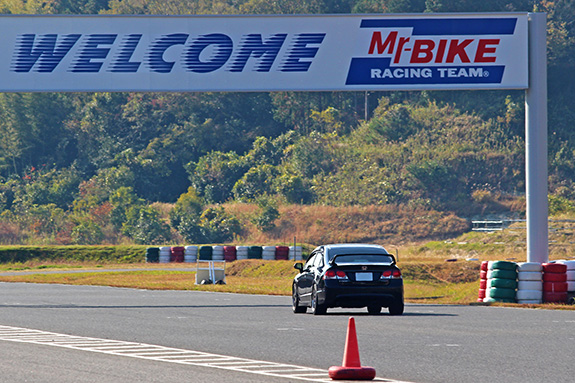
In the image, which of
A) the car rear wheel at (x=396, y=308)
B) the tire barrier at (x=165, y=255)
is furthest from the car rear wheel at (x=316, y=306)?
the tire barrier at (x=165, y=255)

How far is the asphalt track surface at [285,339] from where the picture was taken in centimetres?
1082

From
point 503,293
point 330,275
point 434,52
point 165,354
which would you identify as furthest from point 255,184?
point 165,354

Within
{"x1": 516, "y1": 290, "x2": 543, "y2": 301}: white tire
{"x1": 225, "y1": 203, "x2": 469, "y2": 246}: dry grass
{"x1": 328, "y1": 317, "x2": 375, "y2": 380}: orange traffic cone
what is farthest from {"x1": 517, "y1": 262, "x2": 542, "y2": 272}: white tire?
{"x1": 225, "y1": 203, "x2": 469, "y2": 246}: dry grass

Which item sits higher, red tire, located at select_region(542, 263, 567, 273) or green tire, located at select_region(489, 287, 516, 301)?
red tire, located at select_region(542, 263, 567, 273)

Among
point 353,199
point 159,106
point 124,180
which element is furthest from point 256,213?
point 159,106

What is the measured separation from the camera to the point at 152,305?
23781 mm

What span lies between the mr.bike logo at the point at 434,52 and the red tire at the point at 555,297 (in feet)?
19.8

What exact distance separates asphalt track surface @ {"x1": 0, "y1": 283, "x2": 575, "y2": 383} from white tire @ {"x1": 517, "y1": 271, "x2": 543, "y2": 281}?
141cm

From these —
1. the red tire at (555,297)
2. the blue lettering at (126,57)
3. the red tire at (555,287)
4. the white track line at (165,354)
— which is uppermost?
the blue lettering at (126,57)

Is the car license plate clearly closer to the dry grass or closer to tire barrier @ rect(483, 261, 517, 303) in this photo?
tire barrier @ rect(483, 261, 517, 303)

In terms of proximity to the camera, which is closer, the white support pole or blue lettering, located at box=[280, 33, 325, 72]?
the white support pole

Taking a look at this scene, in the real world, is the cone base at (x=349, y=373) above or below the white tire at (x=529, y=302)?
below

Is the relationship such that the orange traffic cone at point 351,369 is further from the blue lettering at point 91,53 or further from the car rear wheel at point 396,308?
the blue lettering at point 91,53

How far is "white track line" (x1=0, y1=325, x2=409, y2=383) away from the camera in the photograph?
1091cm
